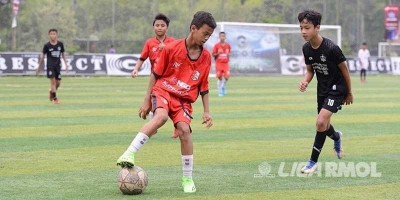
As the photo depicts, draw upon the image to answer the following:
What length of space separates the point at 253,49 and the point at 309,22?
39.6 metres

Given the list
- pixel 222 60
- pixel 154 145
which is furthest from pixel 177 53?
pixel 222 60

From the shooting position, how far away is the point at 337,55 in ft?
38.1

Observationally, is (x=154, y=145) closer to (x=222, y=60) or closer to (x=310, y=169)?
(x=310, y=169)

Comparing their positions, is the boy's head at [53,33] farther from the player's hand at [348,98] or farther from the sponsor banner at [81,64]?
the sponsor banner at [81,64]

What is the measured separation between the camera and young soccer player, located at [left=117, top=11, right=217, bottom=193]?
9.86 meters

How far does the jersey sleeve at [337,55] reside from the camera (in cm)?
1160

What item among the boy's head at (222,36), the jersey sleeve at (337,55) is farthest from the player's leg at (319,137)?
the boy's head at (222,36)

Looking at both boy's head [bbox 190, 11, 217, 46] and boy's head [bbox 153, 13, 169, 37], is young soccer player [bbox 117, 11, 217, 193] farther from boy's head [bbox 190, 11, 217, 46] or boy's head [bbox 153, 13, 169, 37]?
boy's head [bbox 153, 13, 169, 37]

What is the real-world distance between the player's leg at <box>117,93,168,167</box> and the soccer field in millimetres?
422

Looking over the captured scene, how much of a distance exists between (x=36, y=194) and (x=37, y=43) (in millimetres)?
43189

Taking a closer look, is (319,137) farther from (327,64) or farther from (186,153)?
(186,153)

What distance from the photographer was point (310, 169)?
38.0 feet

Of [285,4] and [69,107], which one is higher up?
[285,4]

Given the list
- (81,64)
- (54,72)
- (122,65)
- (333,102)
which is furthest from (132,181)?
(122,65)
